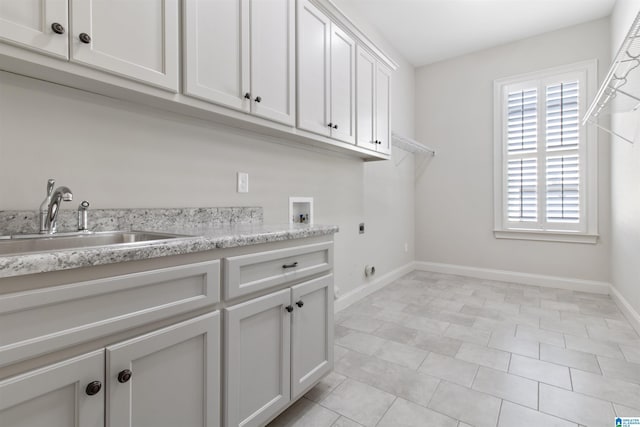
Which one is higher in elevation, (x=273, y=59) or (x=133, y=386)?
(x=273, y=59)

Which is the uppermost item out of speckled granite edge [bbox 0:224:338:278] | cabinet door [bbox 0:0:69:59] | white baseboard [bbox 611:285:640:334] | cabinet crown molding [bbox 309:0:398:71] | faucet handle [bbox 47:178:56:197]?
cabinet crown molding [bbox 309:0:398:71]

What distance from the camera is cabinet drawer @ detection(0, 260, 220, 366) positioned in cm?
67

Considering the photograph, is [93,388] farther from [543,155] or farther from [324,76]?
[543,155]

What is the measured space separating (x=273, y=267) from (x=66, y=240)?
29.8 inches

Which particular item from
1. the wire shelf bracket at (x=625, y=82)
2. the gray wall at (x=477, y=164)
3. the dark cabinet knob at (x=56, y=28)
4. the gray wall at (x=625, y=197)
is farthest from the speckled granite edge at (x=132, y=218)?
the gray wall at (x=477, y=164)

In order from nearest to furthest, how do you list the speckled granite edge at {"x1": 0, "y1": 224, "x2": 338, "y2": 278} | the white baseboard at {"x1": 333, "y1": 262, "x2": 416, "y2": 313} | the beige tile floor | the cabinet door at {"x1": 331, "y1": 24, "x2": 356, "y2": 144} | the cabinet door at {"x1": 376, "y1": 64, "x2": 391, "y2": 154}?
the speckled granite edge at {"x1": 0, "y1": 224, "x2": 338, "y2": 278}, the beige tile floor, the cabinet door at {"x1": 331, "y1": 24, "x2": 356, "y2": 144}, the cabinet door at {"x1": 376, "y1": 64, "x2": 391, "y2": 154}, the white baseboard at {"x1": 333, "y1": 262, "x2": 416, "y2": 313}

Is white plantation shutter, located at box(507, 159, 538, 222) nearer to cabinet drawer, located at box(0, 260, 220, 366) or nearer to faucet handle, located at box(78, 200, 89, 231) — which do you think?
cabinet drawer, located at box(0, 260, 220, 366)

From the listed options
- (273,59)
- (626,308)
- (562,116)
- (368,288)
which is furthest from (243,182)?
(562,116)

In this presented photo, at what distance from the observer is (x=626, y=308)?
106 inches

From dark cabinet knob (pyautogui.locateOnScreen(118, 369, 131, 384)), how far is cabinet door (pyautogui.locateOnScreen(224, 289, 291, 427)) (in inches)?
12.7

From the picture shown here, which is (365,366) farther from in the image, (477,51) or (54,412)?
(477,51)

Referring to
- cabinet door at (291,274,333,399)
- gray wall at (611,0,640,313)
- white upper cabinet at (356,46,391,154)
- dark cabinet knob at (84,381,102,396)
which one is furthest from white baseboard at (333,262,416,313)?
gray wall at (611,0,640,313)

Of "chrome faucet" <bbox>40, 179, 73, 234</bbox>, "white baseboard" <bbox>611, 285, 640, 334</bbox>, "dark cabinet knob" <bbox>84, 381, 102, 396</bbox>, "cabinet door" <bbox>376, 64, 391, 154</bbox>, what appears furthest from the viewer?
"cabinet door" <bbox>376, 64, 391, 154</bbox>

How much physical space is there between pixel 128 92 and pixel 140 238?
22.8 inches
